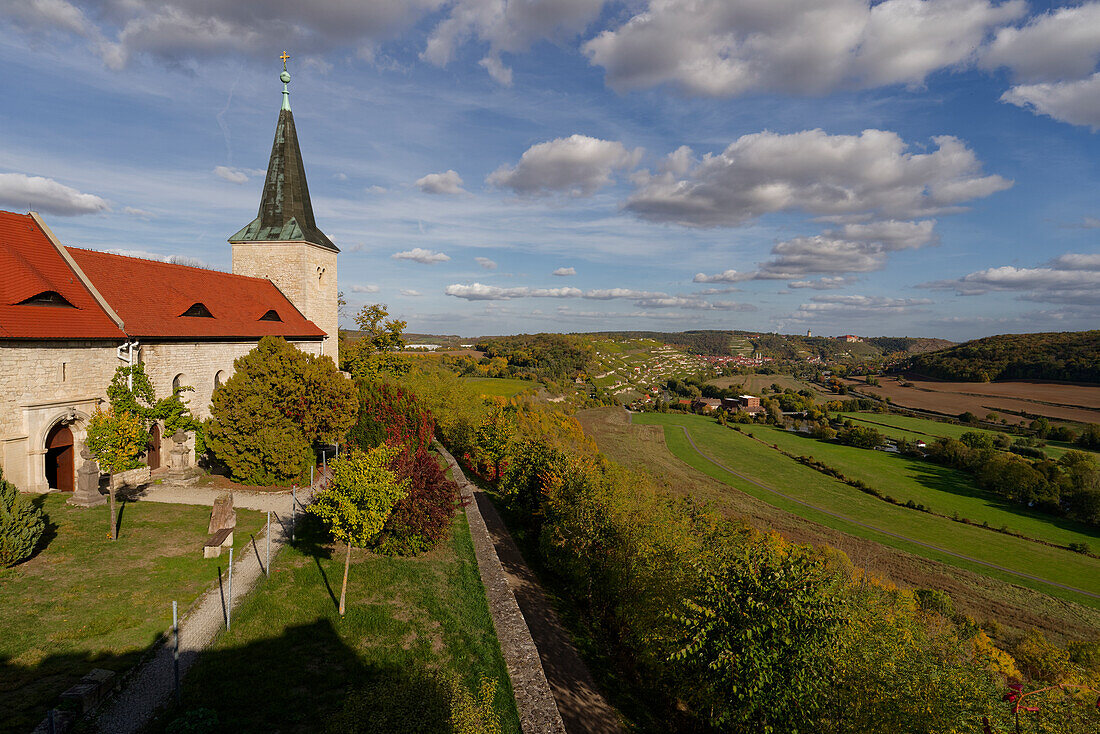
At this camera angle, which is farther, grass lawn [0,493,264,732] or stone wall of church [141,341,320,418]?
stone wall of church [141,341,320,418]

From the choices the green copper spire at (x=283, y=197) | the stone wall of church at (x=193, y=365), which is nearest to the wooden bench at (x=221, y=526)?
the stone wall of church at (x=193, y=365)

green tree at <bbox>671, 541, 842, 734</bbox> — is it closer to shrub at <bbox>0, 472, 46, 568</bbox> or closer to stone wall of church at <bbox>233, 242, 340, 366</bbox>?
shrub at <bbox>0, 472, 46, 568</bbox>

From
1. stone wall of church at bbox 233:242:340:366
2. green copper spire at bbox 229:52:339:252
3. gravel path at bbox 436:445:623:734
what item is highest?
green copper spire at bbox 229:52:339:252

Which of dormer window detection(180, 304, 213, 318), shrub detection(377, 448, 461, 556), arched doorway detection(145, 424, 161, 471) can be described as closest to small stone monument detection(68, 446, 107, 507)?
arched doorway detection(145, 424, 161, 471)

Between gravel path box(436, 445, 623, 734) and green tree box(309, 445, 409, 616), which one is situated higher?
green tree box(309, 445, 409, 616)

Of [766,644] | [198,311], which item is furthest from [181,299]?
[766,644]

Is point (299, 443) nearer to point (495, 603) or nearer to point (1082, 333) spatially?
point (495, 603)

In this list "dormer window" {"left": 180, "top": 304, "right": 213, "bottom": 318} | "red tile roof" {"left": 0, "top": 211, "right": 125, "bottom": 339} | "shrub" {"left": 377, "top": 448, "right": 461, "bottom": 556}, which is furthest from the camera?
"dormer window" {"left": 180, "top": 304, "right": 213, "bottom": 318}
